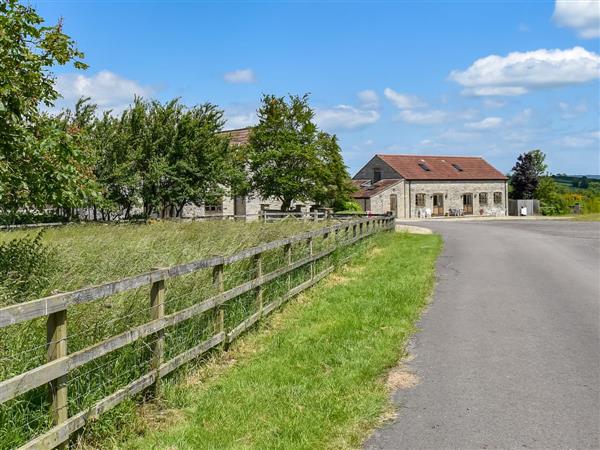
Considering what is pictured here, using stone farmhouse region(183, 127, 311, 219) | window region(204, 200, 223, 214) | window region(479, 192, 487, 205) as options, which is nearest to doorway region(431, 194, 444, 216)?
window region(479, 192, 487, 205)

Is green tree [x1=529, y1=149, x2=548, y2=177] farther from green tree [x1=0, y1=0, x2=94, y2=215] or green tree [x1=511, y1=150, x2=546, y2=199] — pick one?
green tree [x1=0, y1=0, x2=94, y2=215]

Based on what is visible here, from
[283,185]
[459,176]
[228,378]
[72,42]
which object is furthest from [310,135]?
[228,378]

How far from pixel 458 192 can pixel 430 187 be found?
3.79 metres

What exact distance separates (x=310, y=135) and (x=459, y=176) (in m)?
28.9

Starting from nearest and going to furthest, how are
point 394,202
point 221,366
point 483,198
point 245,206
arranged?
1. point 221,366
2. point 245,206
3. point 394,202
4. point 483,198

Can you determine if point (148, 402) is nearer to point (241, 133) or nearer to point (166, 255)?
point (166, 255)

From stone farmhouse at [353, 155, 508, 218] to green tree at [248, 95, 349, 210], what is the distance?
19.2 meters

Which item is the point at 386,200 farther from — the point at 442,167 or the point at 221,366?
the point at 221,366

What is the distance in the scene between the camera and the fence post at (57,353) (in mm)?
4004

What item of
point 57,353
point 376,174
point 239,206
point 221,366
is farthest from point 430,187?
point 57,353

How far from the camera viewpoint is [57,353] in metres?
4.02

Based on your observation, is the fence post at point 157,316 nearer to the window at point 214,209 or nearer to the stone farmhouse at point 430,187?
the window at point 214,209

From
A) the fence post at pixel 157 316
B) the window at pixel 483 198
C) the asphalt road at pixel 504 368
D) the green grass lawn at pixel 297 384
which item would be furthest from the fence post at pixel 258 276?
the window at pixel 483 198

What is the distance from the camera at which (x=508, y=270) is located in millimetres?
15430
